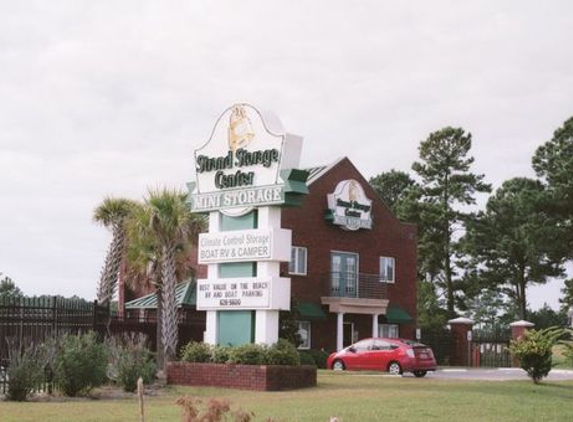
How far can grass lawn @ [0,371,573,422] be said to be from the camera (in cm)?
1527

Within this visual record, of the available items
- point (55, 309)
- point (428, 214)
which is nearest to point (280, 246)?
point (55, 309)

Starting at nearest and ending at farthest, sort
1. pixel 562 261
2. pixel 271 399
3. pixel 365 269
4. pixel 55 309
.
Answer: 1. pixel 271 399
2. pixel 55 309
3. pixel 365 269
4. pixel 562 261

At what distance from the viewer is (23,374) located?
60.7ft

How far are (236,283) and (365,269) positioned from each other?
2135 cm

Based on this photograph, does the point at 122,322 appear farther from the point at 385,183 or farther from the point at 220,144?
the point at 385,183

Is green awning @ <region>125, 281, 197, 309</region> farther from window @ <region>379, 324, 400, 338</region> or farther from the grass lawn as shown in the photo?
the grass lawn

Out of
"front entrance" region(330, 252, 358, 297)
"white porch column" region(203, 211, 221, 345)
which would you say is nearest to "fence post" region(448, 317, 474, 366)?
"front entrance" region(330, 252, 358, 297)

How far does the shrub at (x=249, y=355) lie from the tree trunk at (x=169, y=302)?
592 centimetres

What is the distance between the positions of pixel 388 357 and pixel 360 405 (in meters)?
15.5

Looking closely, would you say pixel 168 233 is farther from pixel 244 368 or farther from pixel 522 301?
pixel 522 301

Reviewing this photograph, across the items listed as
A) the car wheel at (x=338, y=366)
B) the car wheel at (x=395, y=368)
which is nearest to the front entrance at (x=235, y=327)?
the car wheel at (x=395, y=368)

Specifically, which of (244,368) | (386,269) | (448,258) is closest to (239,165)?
(244,368)

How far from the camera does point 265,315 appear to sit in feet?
76.6

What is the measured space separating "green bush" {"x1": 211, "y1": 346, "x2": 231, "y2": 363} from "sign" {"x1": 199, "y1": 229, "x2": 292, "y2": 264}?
2.29 m
